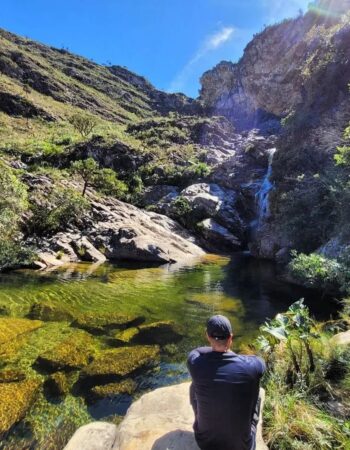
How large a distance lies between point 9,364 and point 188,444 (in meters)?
7.62

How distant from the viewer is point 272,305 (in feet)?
62.5

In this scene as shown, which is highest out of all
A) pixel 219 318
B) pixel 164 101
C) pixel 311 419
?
pixel 164 101

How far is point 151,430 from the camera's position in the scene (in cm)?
539

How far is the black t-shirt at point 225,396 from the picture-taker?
415cm

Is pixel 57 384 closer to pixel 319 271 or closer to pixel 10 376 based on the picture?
pixel 10 376

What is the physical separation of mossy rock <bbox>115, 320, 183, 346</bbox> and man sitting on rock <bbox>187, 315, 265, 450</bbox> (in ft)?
27.7

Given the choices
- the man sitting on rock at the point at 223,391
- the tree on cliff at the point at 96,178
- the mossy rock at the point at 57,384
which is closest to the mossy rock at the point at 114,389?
the mossy rock at the point at 57,384

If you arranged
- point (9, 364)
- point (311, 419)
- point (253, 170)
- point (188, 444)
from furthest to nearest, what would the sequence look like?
1. point (253, 170)
2. point (9, 364)
3. point (311, 419)
4. point (188, 444)

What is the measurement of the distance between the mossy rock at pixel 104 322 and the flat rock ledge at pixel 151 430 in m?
7.66

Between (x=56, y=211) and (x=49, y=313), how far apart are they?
28.3m

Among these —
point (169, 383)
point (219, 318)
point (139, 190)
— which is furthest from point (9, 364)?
point (139, 190)

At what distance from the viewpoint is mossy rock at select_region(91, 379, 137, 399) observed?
899 centimetres

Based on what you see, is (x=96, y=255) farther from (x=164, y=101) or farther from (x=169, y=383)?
(x=164, y=101)

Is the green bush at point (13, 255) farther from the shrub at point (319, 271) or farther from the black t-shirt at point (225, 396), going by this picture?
the black t-shirt at point (225, 396)
